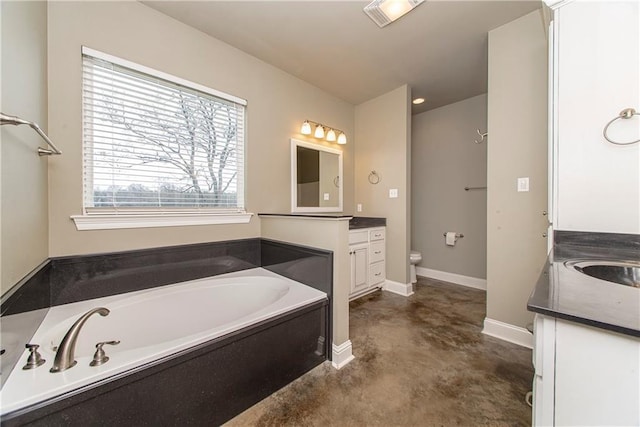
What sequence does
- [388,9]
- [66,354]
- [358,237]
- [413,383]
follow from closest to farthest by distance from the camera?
[66,354]
[413,383]
[388,9]
[358,237]

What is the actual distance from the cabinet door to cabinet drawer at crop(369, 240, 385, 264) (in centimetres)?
8

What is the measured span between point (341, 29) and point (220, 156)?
1.45 meters

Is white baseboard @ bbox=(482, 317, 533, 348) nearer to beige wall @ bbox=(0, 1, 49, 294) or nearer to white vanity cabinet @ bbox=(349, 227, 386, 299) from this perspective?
white vanity cabinet @ bbox=(349, 227, 386, 299)

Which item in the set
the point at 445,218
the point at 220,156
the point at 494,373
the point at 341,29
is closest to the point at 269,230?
the point at 220,156

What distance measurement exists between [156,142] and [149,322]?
1.26 metres

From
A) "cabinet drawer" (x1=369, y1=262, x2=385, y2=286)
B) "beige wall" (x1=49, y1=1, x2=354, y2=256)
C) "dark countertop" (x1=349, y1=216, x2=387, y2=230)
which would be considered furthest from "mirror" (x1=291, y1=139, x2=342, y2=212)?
"cabinet drawer" (x1=369, y1=262, x2=385, y2=286)

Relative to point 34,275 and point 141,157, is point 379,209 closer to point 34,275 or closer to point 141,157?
point 141,157

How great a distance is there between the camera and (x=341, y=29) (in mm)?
1903

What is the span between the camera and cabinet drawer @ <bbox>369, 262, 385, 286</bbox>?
9.14 feet

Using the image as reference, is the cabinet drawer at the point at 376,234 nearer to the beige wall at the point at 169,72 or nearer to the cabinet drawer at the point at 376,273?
the cabinet drawer at the point at 376,273

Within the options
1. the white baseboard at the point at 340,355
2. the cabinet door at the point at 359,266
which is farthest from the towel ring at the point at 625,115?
the cabinet door at the point at 359,266

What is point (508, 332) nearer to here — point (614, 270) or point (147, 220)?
point (614, 270)

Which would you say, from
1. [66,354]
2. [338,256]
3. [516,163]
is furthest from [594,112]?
[66,354]

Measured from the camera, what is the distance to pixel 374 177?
3127mm
